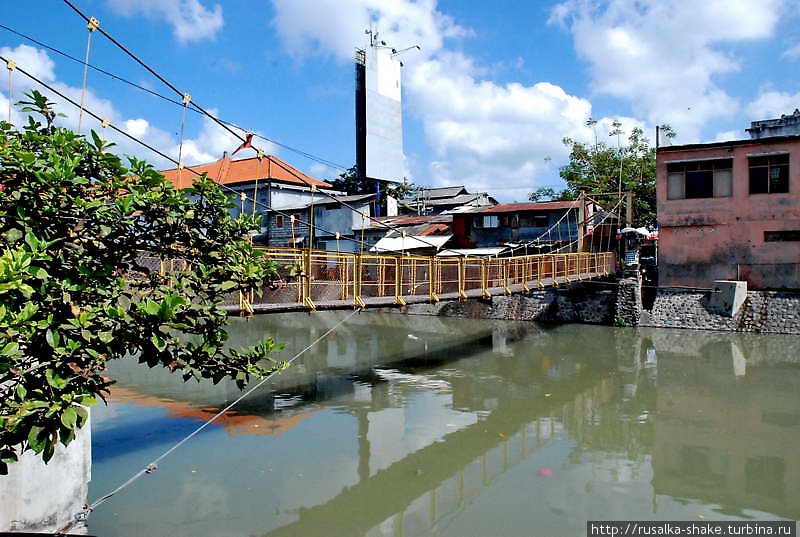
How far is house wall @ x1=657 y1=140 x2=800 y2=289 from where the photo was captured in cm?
1617

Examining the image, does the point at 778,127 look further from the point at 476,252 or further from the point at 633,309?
the point at 476,252

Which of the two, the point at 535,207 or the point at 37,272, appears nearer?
the point at 37,272

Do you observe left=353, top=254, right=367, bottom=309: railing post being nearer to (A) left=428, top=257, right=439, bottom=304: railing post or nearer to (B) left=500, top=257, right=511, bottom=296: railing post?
(A) left=428, top=257, right=439, bottom=304: railing post

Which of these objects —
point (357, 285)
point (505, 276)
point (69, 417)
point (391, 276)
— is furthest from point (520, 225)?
point (69, 417)

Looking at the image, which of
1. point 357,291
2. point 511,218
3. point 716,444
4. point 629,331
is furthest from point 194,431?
point 511,218

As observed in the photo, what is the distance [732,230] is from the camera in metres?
16.9

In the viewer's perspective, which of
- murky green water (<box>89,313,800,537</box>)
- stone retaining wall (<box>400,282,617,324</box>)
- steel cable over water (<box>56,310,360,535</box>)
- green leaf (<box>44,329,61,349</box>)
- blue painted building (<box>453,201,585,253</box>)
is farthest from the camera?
blue painted building (<box>453,201,585,253</box>)

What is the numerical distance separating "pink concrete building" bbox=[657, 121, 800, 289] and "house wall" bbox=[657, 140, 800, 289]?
0.08 feet

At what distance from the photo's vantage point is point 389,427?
26.0 feet

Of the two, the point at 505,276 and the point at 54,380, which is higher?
the point at 505,276

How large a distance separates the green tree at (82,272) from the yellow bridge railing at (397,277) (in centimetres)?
60

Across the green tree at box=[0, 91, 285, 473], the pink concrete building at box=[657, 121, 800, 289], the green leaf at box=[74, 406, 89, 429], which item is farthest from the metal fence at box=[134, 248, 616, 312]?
the pink concrete building at box=[657, 121, 800, 289]

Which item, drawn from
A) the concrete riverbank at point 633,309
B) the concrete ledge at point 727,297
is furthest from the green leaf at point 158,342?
the concrete ledge at point 727,297

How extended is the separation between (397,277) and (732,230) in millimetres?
12484
